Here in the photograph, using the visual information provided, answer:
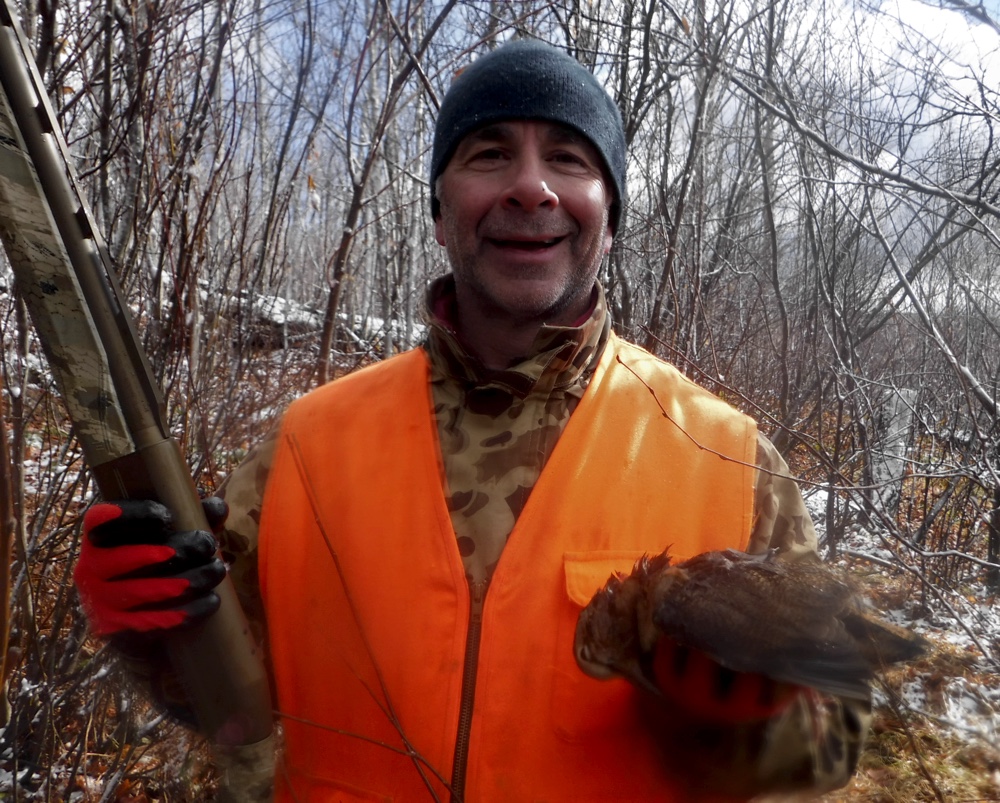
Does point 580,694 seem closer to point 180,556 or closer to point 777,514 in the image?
point 777,514

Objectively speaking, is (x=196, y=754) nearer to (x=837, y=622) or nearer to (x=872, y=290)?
(x=837, y=622)

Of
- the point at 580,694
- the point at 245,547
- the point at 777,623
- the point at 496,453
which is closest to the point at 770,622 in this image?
the point at 777,623

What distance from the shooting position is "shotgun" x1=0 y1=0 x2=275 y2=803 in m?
0.96

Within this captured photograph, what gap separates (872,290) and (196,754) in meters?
5.63

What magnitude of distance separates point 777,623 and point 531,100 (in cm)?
152

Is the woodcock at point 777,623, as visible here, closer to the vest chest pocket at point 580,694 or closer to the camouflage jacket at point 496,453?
the vest chest pocket at point 580,694

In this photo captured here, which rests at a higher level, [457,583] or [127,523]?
[127,523]

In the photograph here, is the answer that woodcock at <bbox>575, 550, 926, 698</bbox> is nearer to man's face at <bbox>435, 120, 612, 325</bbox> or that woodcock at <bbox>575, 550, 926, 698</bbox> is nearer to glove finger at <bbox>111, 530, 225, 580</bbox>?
glove finger at <bbox>111, 530, 225, 580</bbox>

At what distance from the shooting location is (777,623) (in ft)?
3.10

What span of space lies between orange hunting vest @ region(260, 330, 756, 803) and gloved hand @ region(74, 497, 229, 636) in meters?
0.24

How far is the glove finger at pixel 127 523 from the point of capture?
108 centimetres

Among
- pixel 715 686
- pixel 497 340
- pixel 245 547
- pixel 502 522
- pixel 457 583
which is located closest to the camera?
pixel 715 686

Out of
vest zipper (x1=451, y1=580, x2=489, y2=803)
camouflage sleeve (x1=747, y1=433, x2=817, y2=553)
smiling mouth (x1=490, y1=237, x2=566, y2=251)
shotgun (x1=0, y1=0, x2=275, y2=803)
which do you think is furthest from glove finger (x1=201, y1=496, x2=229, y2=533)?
camouflage sleeve (x1=747, y1=433, x2=817, y2=553)

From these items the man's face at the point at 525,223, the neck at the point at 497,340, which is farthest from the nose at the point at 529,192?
the neck at the point at 497,340
